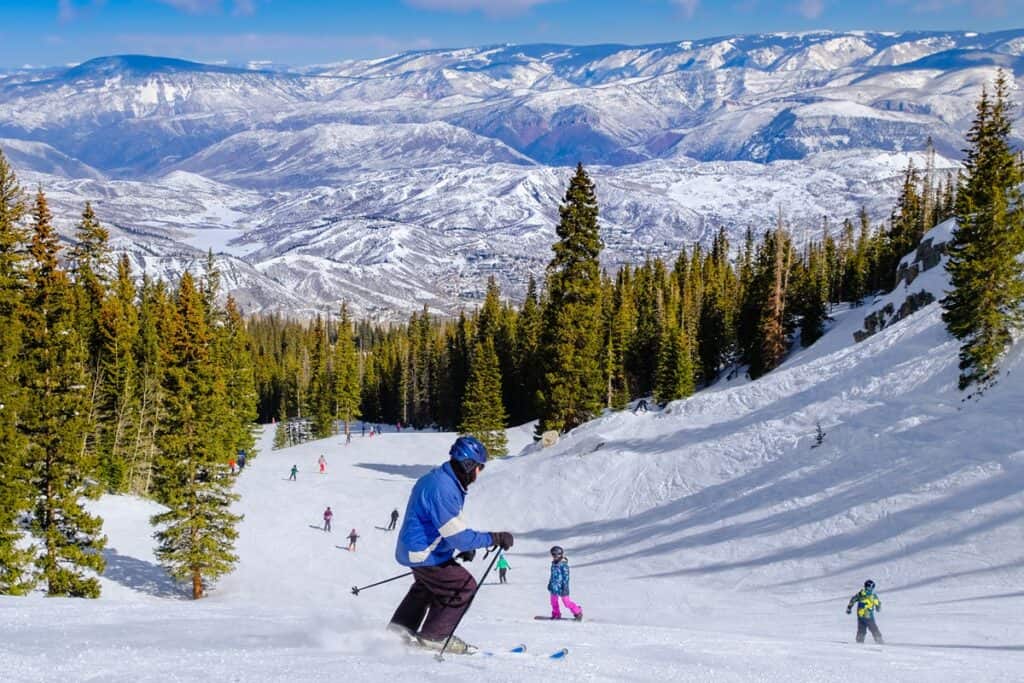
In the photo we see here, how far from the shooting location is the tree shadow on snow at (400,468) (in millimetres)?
53812

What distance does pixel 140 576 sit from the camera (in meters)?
31.2

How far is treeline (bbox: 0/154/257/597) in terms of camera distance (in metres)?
22.3

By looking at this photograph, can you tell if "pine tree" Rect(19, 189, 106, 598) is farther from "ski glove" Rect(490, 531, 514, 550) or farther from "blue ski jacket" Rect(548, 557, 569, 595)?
"ski glove" Rect(490, 531, 514, 550)

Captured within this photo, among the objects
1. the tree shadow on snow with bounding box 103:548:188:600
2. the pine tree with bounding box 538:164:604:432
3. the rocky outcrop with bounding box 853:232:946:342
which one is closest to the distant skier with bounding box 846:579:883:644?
the tree shadow on snow with bounding box 103:548:188:600

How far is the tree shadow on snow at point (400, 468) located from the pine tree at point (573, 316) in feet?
42.6

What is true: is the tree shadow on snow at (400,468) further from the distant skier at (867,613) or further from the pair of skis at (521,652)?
the pair of skis at (521,652)

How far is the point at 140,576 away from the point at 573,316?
2390 cm

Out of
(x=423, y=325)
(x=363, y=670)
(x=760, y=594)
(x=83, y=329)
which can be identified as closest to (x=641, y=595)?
(x=760, y=594)

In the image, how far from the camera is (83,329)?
42312 millimetres

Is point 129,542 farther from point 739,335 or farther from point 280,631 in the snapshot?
point 739,335

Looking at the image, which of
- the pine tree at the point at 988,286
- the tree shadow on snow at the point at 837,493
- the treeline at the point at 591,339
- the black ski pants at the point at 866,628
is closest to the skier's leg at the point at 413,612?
the black ski pants at the point at 866,628

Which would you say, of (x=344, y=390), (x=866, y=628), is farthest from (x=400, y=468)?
(x=866, y=628)

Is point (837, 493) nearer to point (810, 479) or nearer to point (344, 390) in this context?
point (810, 479)

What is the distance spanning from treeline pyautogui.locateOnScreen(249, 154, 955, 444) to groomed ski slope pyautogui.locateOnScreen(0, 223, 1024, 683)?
664 centimetres
